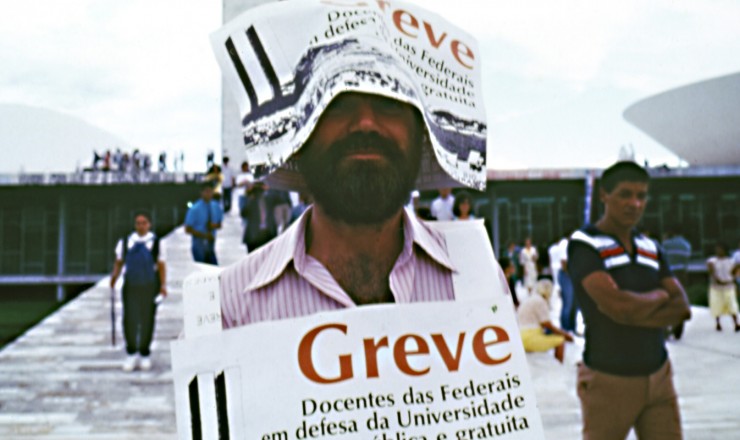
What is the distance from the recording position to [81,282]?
2258cm

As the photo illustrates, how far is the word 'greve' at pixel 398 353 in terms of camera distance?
1292mm

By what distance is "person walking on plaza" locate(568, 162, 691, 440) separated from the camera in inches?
113

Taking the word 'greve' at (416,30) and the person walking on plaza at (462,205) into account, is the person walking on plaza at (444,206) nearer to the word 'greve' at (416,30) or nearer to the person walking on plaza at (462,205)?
the person walking on plaza at (462,205)

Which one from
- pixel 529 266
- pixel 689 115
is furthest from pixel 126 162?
pixel 689 115

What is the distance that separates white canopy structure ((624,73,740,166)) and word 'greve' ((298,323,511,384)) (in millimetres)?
24954

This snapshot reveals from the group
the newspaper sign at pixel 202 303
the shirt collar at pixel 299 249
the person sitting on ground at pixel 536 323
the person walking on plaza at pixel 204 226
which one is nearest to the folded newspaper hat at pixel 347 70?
the shirt collar at pixel 299 249

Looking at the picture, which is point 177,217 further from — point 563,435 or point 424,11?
point 424,11

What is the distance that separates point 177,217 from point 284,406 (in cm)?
2227

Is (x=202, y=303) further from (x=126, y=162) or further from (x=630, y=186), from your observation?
(x=126, y=162)

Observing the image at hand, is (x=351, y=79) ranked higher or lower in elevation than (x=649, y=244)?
higher

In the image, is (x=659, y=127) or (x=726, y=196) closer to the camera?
(x=726, y=196)

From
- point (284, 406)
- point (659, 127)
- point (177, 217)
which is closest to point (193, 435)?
point (284, 406)

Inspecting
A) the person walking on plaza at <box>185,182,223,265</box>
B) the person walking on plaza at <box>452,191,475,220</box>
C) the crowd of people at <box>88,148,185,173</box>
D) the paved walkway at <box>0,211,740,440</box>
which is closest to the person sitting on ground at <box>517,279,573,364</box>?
the paved walkway at <box>0,211,740,440</box>

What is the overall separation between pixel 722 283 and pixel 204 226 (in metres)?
6.57
